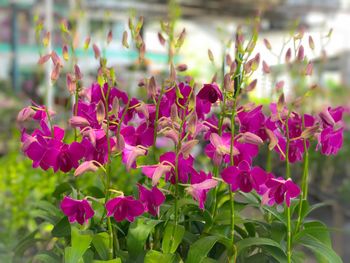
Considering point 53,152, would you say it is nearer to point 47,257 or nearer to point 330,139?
point 47,257

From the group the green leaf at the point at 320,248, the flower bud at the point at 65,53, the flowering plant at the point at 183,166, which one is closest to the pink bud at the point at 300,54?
the flowering plant at the point at 183,166

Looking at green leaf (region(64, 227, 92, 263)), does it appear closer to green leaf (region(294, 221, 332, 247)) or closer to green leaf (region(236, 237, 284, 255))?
green leaf (region(236, 237, 284, 255))

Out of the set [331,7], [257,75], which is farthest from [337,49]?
[257,75]

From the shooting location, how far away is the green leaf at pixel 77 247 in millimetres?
1009

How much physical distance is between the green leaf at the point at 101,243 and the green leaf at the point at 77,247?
4 cm

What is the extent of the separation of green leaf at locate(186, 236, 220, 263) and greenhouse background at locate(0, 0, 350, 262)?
320 millimetres

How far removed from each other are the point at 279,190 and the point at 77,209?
0.33 m

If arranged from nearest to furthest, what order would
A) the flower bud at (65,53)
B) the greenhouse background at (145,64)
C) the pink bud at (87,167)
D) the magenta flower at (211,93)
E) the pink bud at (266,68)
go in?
the pink bud at (87,167) → the magenta flower at (211,93) → the flower bud at (65,53) → the pink bud at (266,68) → the greenhouse background at (145,64)

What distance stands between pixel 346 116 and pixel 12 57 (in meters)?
5.13

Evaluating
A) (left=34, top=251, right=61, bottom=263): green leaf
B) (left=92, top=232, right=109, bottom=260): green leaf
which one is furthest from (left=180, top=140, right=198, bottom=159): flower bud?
(left=34, top=251, right=61, bottom=263): green leaf

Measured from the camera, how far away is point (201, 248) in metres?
1.06

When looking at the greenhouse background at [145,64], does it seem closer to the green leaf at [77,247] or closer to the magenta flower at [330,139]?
the magenta flower at [330,139]

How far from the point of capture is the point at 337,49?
8984mm

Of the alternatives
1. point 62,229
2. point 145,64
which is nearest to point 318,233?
point 62,229
